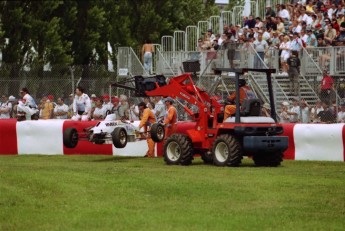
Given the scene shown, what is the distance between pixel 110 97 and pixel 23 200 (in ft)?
52.9

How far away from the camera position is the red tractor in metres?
22.7

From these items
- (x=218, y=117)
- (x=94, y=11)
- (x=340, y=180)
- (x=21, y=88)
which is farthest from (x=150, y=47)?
(x=340, y=180)

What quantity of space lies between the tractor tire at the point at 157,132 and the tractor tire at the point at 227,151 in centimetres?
270

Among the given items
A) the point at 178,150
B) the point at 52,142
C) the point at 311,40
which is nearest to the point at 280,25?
the point at 311,40

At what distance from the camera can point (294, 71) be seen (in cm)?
3059

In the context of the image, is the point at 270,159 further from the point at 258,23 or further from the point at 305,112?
the point at 258,23

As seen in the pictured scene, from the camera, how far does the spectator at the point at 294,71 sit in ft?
99.8

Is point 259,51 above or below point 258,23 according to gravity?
below

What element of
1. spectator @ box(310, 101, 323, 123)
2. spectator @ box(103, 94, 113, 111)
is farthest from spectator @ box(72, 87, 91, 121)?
spectator @ box(310, 101, 323, 123)

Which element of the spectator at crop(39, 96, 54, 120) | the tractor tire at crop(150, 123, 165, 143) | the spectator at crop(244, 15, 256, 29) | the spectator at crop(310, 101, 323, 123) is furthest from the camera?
the spectator at crop(244, 15, 256, 29)

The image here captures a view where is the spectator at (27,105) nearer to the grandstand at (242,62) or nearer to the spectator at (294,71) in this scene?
A: the grandstand at (242,62)

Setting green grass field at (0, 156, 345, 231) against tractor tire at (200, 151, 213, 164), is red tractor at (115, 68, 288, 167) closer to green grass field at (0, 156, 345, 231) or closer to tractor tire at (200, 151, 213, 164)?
tractor tire at (200, 151, 213, 164)

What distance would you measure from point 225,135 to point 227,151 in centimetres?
34

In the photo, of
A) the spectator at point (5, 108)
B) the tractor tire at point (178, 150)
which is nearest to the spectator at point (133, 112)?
the spectator at point (5, 108)
